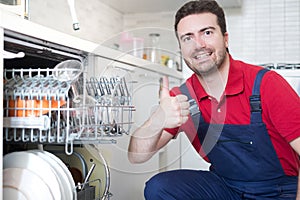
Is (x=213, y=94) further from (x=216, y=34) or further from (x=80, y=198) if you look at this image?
(x=80, y=198)

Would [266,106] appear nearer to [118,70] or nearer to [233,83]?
[233,83]

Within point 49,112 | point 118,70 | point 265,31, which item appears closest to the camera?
point 49,112

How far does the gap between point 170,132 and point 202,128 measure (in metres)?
0.13

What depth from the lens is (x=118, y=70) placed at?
5.66ft

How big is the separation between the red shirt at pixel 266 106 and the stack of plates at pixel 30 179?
64 centimetres

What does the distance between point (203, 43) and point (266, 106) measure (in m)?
0.34

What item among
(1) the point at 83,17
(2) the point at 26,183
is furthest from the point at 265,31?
(2) the point at 26,183

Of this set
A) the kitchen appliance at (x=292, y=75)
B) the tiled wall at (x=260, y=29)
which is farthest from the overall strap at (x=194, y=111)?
the tiled wall at (x=260, y=29)

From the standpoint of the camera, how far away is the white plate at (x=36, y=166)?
111 cm

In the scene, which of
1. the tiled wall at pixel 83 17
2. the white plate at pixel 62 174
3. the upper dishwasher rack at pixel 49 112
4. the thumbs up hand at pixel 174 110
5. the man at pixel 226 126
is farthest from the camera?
the tiled wall at pixel 83 17

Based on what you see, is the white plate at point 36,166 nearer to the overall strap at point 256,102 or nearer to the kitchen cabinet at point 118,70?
the kitchen cabinet at point 118,70

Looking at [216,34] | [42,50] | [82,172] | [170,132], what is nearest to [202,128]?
[170,132]

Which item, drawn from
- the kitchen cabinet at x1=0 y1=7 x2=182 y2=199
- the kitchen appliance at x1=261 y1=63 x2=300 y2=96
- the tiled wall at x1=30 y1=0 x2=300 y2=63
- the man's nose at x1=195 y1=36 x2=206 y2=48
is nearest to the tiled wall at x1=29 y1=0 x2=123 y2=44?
the tiled wall at x1=30 y1=0 x2=300 y2=63

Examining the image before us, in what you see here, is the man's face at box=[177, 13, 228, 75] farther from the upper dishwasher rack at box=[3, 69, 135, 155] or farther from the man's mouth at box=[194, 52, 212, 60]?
the upper dishwasher rack at box=[3, 69, 135, 155]
